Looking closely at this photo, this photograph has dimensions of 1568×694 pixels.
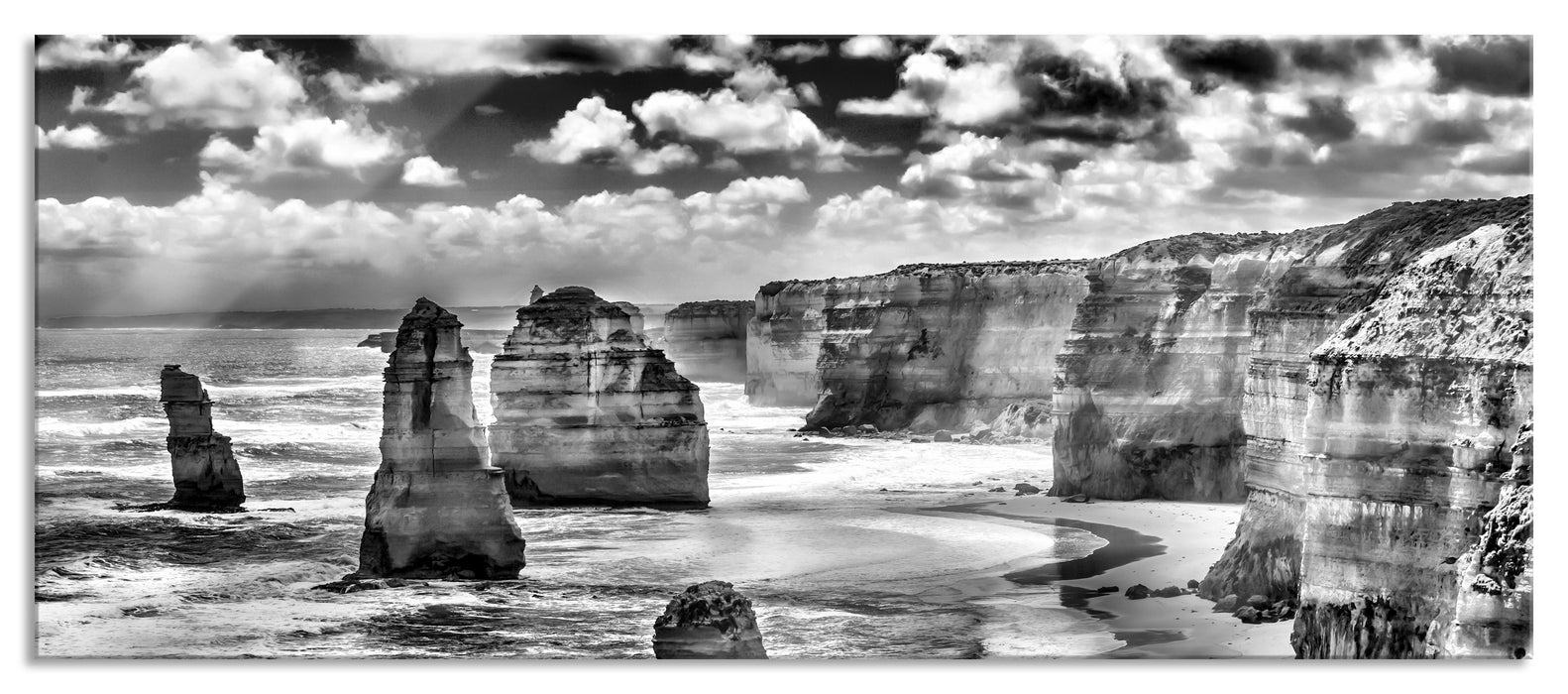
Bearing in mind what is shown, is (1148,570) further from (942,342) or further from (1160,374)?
(942,342)

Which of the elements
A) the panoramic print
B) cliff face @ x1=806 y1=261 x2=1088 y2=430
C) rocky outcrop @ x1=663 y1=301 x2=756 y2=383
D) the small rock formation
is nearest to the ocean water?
the panoramic print

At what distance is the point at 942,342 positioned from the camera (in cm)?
3797

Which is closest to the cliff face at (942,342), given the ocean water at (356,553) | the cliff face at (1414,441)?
the ocean water at (356,553)

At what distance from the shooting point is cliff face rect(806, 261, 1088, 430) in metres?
35.2

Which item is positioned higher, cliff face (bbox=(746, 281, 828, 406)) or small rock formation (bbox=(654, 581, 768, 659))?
cliff face (bbox=(746, 281, 828, 406))

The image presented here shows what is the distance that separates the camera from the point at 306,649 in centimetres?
1170

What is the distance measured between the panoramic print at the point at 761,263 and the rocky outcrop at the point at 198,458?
2.09 meters

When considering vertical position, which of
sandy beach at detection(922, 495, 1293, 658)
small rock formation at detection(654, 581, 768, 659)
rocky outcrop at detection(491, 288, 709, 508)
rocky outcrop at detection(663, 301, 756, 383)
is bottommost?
sandy beach at detection(922, 495, 1293, 658)

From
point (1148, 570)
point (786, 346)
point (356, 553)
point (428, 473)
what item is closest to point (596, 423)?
point (356, 553)

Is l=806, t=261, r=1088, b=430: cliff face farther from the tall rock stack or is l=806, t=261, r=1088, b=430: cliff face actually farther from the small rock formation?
the small rock formation

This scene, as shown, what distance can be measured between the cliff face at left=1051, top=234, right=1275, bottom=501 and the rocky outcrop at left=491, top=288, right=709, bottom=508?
528 cm

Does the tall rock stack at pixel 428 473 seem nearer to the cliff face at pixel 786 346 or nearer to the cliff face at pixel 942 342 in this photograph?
the cliff face at pixel 942 342

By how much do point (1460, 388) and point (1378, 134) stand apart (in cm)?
223

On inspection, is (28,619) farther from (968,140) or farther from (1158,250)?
(1158,250)
